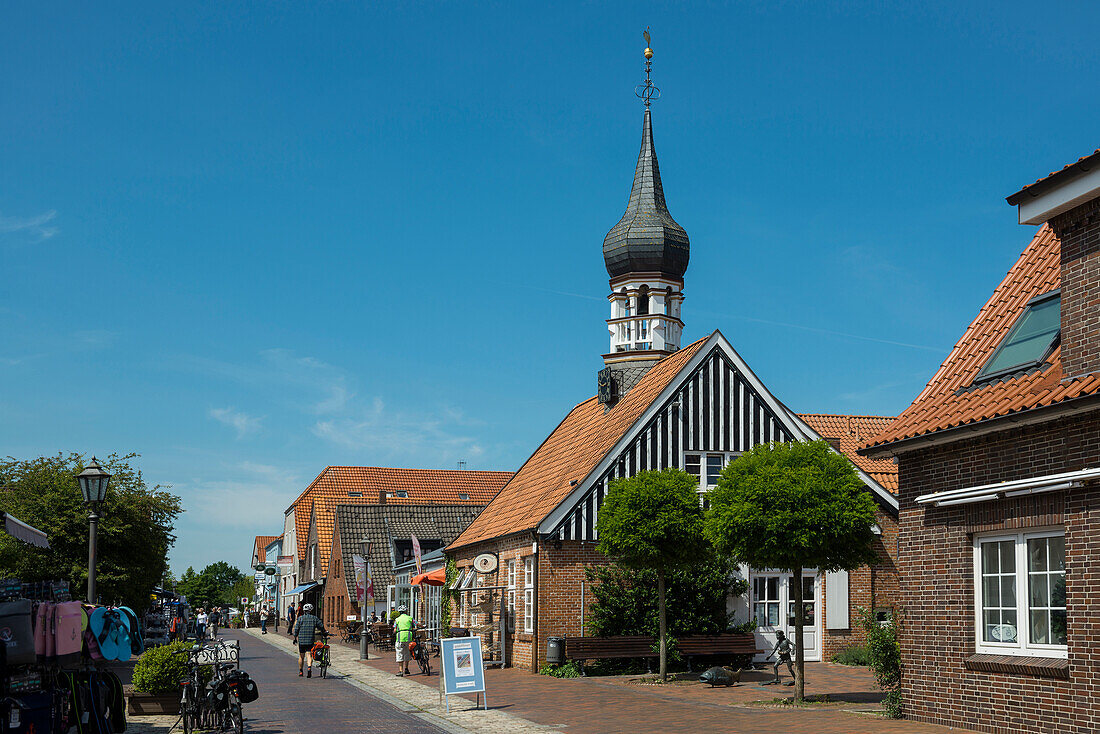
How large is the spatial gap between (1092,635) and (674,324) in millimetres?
22846

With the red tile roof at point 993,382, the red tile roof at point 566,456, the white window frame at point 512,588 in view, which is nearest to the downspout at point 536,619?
the red tile roof at point 566,456

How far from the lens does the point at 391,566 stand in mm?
53281

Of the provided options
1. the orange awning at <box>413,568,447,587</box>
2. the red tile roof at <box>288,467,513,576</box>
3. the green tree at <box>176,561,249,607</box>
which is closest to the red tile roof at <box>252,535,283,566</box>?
the green tree at <box>176,561,249,607</box>

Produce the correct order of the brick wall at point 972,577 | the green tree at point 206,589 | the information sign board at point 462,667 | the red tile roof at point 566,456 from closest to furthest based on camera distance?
the brick wall at point 972,577 < the information sign board at point 462,667 < the red tile roof at point 566,456 < the green tree at point 206,589

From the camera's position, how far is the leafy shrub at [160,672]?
1775 centimetres

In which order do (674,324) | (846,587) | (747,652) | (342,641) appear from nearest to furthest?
(747,652) < (846,587) < (674,324) < (342,641)

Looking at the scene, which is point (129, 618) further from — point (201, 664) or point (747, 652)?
point (747, 652)

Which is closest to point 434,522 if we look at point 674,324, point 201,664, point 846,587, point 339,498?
point 339,498

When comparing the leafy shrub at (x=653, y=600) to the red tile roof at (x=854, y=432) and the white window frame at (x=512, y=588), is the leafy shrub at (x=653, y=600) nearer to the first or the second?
the white window frame at (x=512, y=588)

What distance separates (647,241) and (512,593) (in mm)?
11962

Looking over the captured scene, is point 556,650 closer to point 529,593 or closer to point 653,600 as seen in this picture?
point 529,593

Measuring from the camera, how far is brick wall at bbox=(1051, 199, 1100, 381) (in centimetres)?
1314

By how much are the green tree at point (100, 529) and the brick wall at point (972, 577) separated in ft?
67.0

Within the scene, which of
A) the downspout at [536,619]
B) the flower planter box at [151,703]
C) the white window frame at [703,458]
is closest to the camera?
the flower planter box at [151,703]
